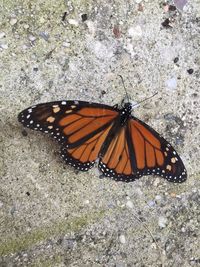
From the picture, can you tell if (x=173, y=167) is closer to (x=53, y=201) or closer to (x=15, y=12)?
(x=53, y=201)

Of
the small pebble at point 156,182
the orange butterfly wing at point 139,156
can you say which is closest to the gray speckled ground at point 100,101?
the small pebble at point 156,182

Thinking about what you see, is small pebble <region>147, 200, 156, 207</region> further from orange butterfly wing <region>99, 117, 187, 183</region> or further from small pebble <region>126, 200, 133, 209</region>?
orange butterfly wing <region>99, 117, 187, 183</region>

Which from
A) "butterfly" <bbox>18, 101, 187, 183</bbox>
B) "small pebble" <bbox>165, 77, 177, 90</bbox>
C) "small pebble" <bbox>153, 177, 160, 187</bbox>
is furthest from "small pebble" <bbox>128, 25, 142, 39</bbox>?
"small pebble" <bbox>153, 177, 160, 187</bbox>

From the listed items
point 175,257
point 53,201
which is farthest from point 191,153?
point 53,201

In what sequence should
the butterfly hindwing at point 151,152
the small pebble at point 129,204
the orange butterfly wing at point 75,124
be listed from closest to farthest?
the orange butterfly wing at point 75,124, the butterfly hindwing at point 151,152, the small pebble at point 129,204

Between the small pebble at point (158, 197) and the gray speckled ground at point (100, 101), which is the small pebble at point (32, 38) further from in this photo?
the small pebble at point (158, 197)

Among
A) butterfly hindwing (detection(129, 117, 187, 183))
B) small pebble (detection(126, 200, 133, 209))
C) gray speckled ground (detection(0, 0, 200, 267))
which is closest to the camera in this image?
butterfly hindwing (detection(129, 117, 187, 183))
